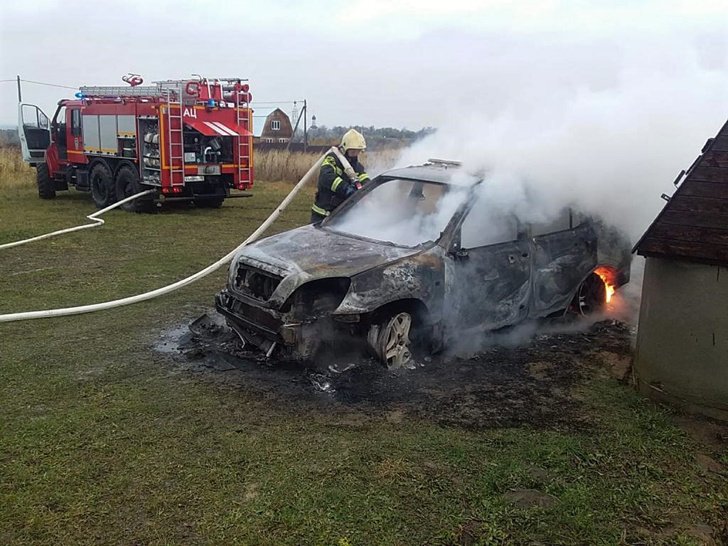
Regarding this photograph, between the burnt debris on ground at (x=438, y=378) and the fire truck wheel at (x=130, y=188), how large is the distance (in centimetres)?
916

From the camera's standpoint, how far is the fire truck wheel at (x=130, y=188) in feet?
47.8

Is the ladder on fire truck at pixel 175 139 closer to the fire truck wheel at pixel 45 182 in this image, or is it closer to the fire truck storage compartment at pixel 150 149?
the fire truck storage compartment at pixel 150 149

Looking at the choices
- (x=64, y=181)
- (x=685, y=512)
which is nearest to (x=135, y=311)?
(x=685, y=512)

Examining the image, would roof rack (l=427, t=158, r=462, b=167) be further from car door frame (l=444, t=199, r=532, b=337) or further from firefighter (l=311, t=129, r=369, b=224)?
firefighter (l=311, t=129, r=369, b=224)

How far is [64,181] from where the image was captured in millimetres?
17234

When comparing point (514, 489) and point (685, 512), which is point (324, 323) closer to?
point (514, 489)

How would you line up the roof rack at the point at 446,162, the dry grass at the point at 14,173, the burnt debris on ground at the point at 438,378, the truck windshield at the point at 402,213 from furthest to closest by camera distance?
the dry grass at the point at 14,173, the roof rack at the point at 446,162, the truck windshield at the point at 402,213, the burnt debris on ground at the point at 438,378

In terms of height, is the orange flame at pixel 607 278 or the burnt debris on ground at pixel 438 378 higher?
the orange flame at pixel 607 278

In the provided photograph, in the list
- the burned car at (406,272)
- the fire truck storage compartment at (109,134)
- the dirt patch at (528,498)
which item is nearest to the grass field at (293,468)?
the dirt patch at (528,498)

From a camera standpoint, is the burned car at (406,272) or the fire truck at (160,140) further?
the fire truck at (160,140)

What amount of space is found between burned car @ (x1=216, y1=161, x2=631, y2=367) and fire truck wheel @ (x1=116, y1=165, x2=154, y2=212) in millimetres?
9408

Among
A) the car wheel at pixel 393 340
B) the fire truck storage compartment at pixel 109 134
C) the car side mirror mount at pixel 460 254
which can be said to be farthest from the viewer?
the fire truck storage compartment at pixel 109 134

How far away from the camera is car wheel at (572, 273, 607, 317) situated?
22.2 ft

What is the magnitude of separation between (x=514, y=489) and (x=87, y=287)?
6.06 metres
